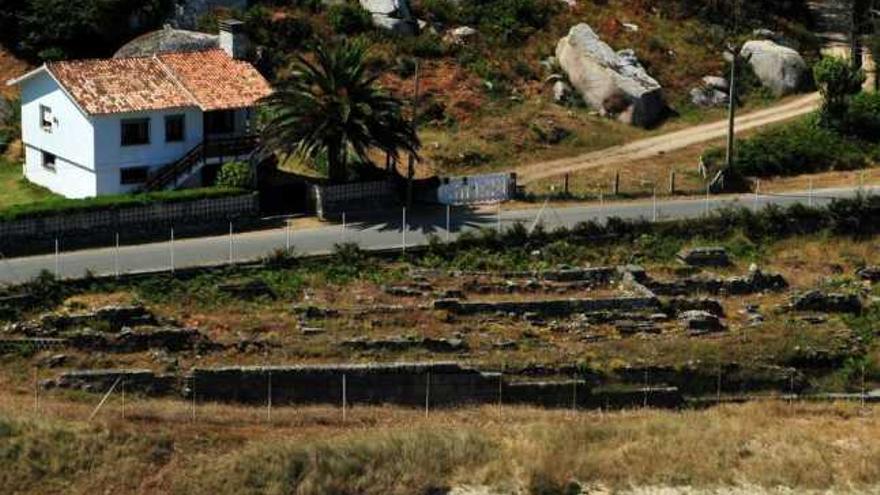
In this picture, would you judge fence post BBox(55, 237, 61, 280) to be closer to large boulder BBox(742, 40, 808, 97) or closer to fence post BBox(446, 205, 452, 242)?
fence post BBox(446, 205, 452, 242)

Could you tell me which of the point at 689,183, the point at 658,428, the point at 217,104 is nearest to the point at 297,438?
the point at 658,428

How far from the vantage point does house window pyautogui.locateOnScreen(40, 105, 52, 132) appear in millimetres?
72000

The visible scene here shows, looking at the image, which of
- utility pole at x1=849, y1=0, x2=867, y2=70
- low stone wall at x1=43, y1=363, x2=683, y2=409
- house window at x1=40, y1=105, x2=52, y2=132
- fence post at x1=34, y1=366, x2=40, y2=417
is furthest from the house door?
utility pole at x1=849, y1=0, x2=867, y2=70

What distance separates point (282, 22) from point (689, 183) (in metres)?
22.4

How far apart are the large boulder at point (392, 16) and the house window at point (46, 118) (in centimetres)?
2109

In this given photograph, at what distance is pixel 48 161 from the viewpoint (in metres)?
72.6

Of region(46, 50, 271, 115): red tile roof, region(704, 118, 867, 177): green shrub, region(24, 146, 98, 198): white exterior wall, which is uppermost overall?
region(46, 50, 271, 115): red tile roof

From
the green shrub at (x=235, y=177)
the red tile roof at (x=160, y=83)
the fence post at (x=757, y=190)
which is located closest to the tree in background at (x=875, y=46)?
the fence post at (x=757, y=190)

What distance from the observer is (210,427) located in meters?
50.9

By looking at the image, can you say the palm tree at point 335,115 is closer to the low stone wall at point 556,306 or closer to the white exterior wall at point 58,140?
the white exterior wall at point 58,140

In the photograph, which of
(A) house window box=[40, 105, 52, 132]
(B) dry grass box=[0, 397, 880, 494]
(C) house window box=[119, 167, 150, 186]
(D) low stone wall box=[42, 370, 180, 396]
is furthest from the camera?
(A) house window box=[40, 105, 52, 132]

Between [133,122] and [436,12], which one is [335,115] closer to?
[133,122]

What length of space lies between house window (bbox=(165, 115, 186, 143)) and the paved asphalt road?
553 cm

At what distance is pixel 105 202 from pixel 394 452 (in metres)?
21.3
